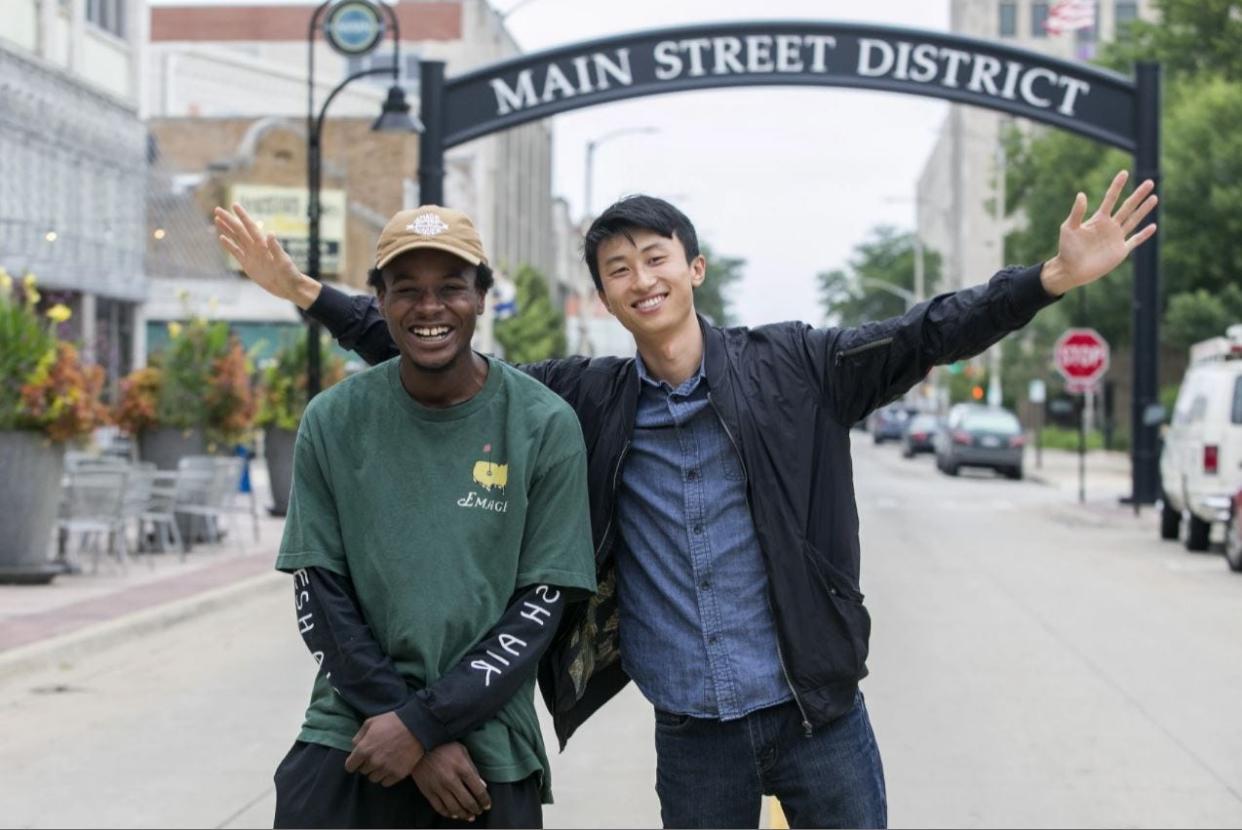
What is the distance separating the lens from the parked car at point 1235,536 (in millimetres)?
17469

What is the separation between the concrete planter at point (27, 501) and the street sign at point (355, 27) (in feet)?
31.4

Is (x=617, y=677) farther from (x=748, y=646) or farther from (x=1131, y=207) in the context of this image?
(x=1131, y=207)

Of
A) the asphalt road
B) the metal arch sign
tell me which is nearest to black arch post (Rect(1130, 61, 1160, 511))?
the metal arch sign

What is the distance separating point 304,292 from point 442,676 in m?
1.09

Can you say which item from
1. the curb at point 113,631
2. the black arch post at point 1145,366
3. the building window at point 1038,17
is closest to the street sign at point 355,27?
the curb at point 113,631

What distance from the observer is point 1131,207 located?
3807 mm

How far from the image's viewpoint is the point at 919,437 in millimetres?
57562

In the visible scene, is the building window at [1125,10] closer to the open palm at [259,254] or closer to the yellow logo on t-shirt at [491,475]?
the open palm at [259,254]

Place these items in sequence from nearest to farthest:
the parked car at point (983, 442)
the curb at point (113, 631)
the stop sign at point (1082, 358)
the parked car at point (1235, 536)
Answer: the curb at point (113, 631) < the parked car at point (1235, 536) < the stop sign at point (1082, 358) < the parked car at point (983, 442)

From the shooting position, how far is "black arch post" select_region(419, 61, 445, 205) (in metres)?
23.1

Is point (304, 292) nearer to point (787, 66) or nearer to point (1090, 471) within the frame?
point (787, 66)

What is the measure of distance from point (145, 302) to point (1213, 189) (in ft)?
80.9

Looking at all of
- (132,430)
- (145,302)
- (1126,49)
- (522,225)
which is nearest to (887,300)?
(522,225)

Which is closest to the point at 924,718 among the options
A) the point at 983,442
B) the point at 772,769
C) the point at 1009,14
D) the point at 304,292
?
the point at 772,769
